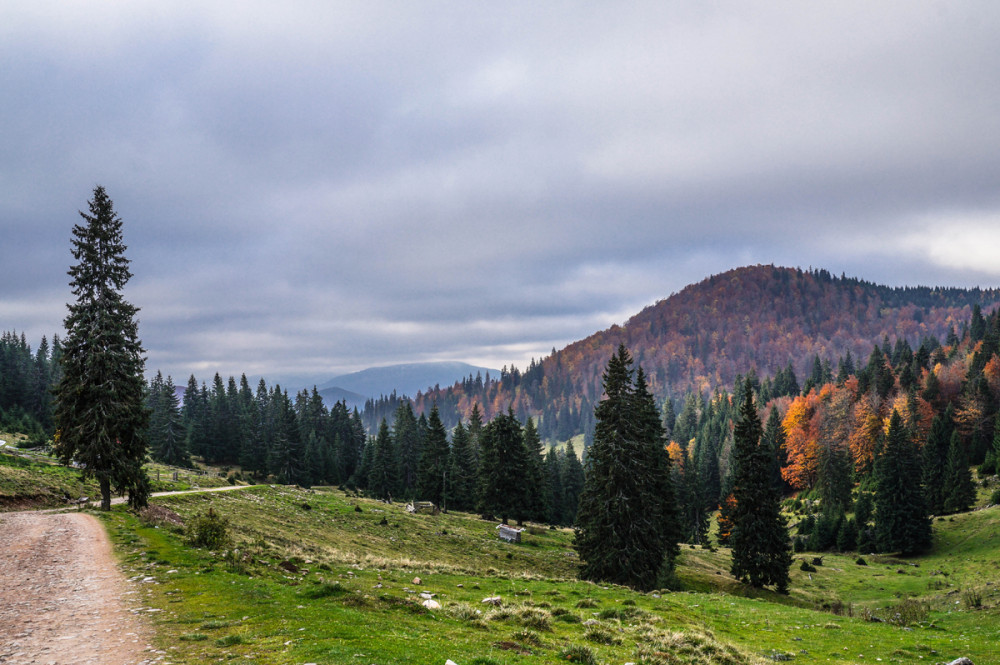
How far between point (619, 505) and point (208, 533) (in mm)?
27256

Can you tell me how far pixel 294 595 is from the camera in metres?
15.6

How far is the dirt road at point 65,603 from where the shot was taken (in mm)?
10484

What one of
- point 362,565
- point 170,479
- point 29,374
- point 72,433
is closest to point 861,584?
point 362,565

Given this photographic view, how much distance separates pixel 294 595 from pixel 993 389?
128 meters

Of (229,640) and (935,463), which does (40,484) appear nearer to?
(229,640)

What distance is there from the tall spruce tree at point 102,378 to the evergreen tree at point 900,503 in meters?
83.1

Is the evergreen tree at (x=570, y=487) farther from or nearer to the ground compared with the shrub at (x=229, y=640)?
nearer to the ground

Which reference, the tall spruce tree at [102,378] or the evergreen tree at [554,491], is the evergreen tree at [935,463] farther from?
the tall spruce tree at [102,378]

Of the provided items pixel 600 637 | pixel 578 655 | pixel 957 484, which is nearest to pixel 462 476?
pixel 600 637

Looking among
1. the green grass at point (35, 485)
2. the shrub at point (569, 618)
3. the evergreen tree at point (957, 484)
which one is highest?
the green grass at point (35, 485)

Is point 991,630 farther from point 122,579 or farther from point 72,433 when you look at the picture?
point 72,433

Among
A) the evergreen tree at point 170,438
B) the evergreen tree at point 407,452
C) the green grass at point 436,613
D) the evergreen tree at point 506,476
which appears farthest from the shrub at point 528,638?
the evergreen tree at point 170,438

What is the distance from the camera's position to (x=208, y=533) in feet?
75.2

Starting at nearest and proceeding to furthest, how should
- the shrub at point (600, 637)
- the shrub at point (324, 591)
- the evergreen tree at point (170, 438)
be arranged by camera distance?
1. the shrub at point (600, 637)
2. the shrub at point (324, 591)
3. the evergreen tree at point (170, 438)
